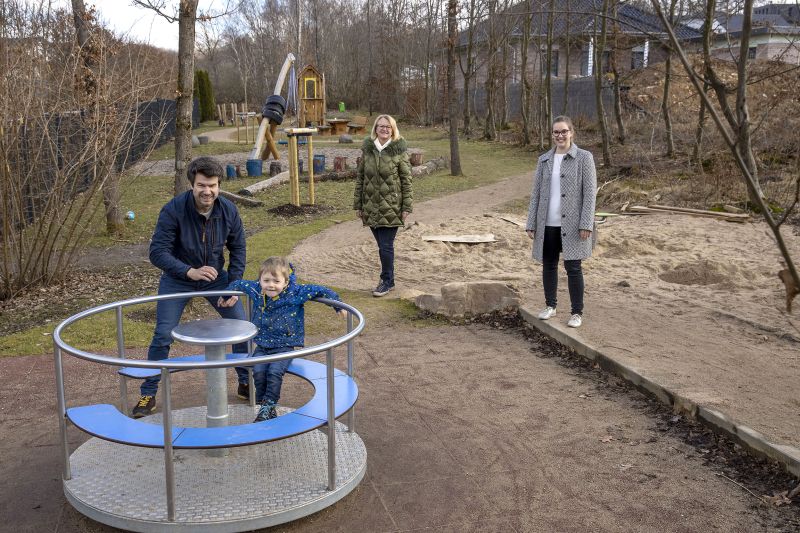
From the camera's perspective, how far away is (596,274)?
903 cm

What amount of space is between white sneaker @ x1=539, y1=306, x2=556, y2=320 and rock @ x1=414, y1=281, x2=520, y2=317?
0.55 meters

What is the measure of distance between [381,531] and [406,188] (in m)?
4.73

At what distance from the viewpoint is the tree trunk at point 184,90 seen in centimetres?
824

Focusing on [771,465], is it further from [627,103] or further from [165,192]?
[627,103]

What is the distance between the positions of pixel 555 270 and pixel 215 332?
3.64 m

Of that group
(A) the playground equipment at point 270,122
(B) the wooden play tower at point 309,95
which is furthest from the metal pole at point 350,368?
(B) the wooden play tower at point 309,95

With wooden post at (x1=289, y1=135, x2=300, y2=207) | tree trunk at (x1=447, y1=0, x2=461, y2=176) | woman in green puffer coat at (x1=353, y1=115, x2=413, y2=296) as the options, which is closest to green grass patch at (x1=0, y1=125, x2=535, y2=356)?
tree trunk at (x1=447, y1=0, x2=461, y2=176)

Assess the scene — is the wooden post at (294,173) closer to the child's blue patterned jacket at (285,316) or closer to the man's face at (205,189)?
the man's face at (205,189)

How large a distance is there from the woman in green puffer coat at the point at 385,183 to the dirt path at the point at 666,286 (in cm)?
82

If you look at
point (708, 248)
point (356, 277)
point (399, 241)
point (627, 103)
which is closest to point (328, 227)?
point (399, 241)

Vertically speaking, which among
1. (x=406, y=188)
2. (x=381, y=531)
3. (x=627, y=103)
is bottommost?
(x=381, y=531)

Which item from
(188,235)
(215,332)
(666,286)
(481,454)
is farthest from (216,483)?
(666,286)

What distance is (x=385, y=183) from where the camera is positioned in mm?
7824

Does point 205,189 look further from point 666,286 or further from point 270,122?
point 270,122
